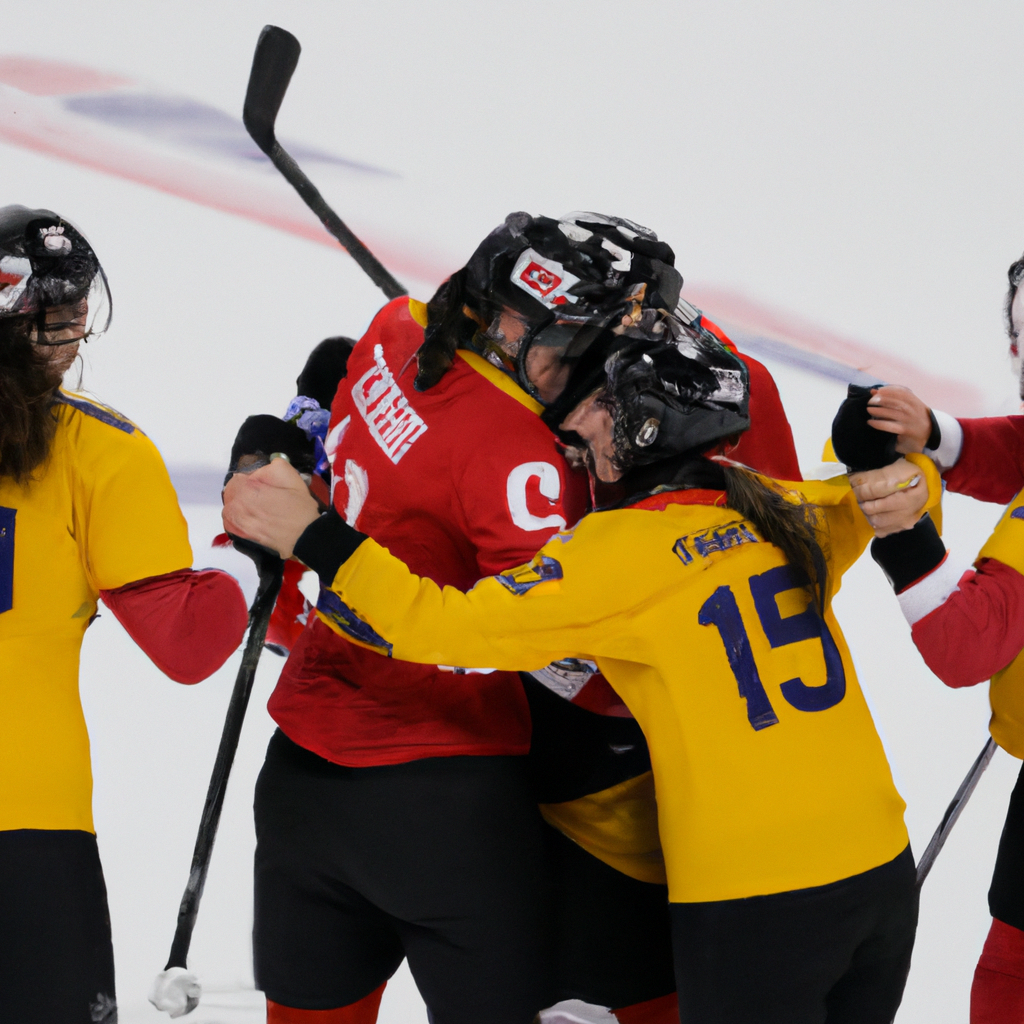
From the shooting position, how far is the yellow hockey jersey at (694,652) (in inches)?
46.1

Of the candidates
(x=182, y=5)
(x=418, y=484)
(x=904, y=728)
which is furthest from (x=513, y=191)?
(x=418, y=484)

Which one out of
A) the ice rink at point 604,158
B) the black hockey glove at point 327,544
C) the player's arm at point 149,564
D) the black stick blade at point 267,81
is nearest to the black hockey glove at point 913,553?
the black hockey glove at point 327,544

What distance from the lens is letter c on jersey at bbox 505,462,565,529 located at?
1270mm

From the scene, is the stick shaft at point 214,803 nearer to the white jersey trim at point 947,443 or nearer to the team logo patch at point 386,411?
the team logo patch at point 386,411

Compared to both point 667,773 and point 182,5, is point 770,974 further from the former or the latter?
point 182,5

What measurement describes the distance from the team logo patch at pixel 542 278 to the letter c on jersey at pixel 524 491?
0.58ft

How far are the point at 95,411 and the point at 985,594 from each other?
0.97 metres

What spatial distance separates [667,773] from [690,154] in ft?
7.77

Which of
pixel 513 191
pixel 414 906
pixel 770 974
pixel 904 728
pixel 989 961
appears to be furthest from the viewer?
pixel 513 191

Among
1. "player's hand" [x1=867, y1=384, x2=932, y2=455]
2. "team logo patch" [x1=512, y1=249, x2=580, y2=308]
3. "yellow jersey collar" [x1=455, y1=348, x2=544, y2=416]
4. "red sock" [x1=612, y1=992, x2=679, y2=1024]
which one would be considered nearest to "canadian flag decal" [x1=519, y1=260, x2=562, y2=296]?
"team logo patch" [x1=512, y1=249, x2=580, y2=308]

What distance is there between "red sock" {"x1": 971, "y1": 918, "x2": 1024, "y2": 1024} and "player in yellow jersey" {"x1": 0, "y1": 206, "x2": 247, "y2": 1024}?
110cm

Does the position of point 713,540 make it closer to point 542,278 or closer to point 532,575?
point 532,575

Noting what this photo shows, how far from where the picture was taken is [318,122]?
324 cm

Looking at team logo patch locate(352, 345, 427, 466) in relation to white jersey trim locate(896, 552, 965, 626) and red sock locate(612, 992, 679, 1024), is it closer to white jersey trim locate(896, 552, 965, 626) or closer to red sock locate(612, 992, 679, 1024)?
white jersey trim locate(896, 552, 965, 626)
